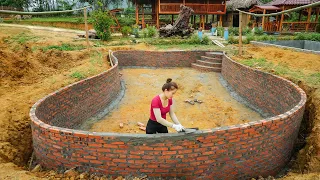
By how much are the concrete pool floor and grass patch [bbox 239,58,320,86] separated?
4.55ft

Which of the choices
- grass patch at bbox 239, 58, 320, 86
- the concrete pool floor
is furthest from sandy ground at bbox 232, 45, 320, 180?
the concrete pool floor

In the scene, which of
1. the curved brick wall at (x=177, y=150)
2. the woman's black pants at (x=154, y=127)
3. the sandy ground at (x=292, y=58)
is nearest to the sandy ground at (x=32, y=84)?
the sandy ground at (x=292, y=58)

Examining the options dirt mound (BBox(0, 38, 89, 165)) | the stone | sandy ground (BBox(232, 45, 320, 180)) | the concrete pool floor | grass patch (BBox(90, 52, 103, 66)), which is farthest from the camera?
grass patch (BBox(90, 52, 103, 66))

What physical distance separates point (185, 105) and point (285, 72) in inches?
125

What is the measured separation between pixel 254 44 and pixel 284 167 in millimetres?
10320

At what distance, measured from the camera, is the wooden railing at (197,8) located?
2242 cm

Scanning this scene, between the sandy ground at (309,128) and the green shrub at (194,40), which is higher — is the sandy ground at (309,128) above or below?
below

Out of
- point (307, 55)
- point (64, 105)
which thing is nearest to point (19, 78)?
point (64, 105)

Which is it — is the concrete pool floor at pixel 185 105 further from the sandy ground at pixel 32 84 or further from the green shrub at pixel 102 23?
the green shrub at pixel 102 23

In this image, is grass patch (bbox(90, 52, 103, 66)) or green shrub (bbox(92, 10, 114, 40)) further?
green shrub (bbox(92, 10, 114, 40))

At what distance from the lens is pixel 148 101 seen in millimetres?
8086

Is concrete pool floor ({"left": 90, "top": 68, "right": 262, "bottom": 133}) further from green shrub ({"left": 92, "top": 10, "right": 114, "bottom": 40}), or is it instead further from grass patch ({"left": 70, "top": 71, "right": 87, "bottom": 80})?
green shrub ({"left": 92, "top": 10, "right": 114, "bottom": 40})

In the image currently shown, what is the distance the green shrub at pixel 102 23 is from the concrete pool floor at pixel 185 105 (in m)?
4.19

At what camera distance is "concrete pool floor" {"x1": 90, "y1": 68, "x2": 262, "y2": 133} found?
6523 millimetres
